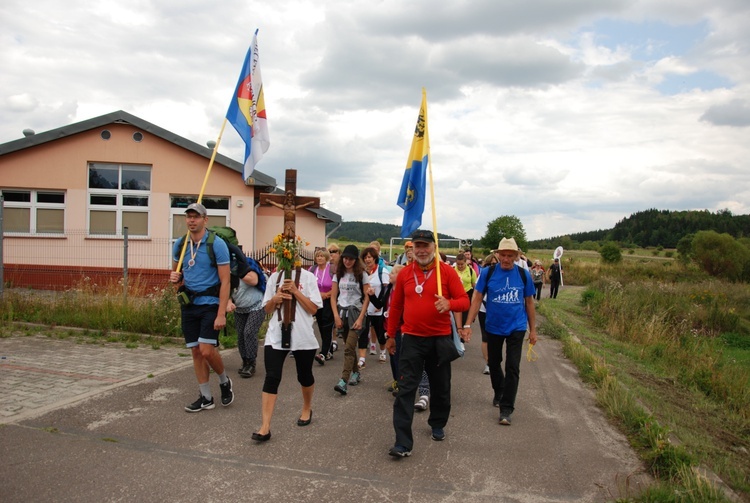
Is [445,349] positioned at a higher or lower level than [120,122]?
lower

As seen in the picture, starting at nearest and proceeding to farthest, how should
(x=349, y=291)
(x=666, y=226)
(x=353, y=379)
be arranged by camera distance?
1. (x=353, y=379)
2. (x=349, y=291)
3. (x=666, y=226)

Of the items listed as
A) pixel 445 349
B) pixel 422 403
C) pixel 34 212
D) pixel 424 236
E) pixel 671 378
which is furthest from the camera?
pixel 34 212

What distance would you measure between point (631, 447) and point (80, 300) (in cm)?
997

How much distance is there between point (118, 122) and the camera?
A: 1823 cm

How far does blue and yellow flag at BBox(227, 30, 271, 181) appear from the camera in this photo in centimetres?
769

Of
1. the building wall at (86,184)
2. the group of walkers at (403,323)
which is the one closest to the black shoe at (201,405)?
the group of walkers at (403,323)

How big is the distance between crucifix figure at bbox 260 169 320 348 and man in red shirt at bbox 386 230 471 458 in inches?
41.2

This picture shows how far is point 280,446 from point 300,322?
1.11 metres

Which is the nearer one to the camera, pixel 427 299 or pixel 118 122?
pixel 427 299

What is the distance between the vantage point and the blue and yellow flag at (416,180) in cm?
652

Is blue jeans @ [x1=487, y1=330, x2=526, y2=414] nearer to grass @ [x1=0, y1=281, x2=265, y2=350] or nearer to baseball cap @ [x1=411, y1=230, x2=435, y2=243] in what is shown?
baseball cap @ [x1=411, y1=230, x2=435, y2=243]

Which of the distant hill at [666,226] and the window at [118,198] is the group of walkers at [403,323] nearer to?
the window at [118,198]

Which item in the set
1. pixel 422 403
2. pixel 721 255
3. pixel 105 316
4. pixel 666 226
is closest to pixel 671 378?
pixel 422 403

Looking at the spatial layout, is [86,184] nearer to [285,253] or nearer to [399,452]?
[285,253]
